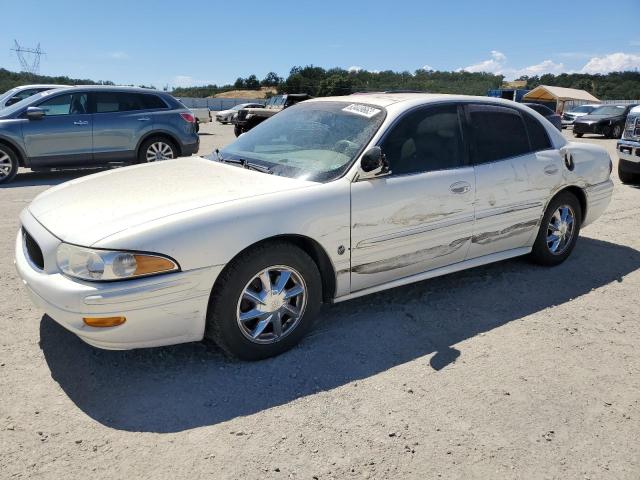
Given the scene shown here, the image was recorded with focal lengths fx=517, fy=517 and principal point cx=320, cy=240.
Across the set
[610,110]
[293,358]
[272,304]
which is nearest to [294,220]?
[272,304]

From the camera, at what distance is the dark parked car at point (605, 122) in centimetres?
2222

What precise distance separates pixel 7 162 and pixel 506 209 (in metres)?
8.54

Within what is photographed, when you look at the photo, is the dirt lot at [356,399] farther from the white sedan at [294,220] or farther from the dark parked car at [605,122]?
the dark parked car at [605,122]

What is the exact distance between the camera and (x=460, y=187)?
3869mm

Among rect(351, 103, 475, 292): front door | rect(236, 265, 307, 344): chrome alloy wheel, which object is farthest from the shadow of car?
rect(351, 103, 475, 292): front door

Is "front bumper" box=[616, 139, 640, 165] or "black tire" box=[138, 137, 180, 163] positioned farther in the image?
"black tire" box=[138, 137, 180, 163]

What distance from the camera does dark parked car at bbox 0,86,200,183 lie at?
29.4 ft

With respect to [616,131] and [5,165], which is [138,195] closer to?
[5,165]

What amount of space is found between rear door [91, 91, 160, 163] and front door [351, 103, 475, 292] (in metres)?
7.19

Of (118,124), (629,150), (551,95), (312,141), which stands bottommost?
(629,150)

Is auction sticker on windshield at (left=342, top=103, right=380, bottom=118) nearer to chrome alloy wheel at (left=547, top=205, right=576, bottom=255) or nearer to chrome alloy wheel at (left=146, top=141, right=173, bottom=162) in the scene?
chrome alloy wheel at (left=547, top=205, right=576, bottom=255)

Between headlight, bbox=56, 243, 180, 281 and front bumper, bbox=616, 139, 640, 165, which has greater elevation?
front bumper, bbox=616, 139, 640, 165

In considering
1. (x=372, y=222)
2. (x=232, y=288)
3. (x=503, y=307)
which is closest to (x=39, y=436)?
(x=232, y=288)

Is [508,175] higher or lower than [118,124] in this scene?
lower
